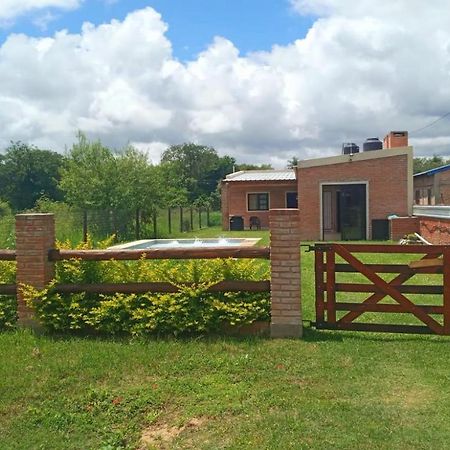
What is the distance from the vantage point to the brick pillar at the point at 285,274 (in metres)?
5.90

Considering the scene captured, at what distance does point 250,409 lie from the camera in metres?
4.06

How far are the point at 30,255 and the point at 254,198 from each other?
26.6 m

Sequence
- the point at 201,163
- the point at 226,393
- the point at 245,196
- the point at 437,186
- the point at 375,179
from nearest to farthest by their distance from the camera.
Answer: the point at 226,393, the point at 375,179, the point at 437,186, the point at 245,196, the point at 201,163

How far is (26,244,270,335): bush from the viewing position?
5.91 m

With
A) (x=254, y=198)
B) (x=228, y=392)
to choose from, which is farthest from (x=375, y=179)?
(x=228, y=392)

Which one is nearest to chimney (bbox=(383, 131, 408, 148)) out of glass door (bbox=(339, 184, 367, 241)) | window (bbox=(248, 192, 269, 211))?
glass door (bbox=(339, 184, 367, 241))

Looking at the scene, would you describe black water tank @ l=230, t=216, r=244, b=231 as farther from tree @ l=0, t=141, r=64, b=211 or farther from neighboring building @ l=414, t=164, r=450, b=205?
tree @ l=0, t=141, r=64, b=211

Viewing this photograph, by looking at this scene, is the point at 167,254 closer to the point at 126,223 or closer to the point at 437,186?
the point at 126,223

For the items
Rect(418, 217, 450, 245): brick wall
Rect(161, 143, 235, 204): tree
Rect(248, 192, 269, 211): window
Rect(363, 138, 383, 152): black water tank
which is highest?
Rect(161, 143, 235, 204): tree

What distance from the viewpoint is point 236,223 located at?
31469 mm

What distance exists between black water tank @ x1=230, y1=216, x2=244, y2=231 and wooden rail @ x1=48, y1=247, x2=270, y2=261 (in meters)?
25.1

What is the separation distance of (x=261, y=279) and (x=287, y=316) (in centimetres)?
58

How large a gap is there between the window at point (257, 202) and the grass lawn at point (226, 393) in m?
26.4

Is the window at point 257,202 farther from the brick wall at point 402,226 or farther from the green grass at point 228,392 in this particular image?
the green grass at point 228,392
